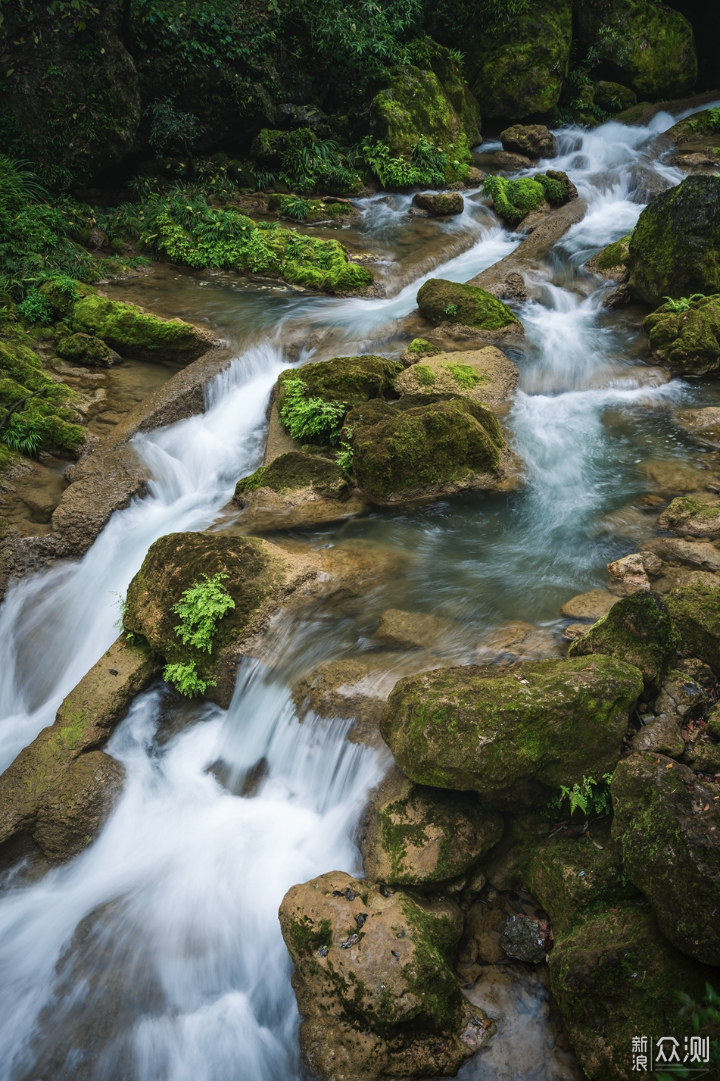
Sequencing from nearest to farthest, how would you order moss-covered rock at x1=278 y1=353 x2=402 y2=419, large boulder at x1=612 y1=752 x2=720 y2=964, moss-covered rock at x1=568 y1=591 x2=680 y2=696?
large boulder at x1=612 y1=752 x2=720 y2=964, moss-covered rock at x1=568 y1=591 x2=680 y2=696, moss-covered rock at x1=278 y1=353 x2=402 y2=419

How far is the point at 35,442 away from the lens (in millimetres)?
7906

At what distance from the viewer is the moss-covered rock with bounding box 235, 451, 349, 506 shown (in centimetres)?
709

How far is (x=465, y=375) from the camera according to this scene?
880 cm

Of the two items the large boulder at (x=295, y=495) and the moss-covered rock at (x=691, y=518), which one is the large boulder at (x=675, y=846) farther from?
the large boulder at (x=295, y=495)

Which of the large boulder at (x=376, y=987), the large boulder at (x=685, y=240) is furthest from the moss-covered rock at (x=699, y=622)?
the large boulder at (x=685, y=240)

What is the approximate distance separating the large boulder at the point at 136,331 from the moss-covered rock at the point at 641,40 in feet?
60.2

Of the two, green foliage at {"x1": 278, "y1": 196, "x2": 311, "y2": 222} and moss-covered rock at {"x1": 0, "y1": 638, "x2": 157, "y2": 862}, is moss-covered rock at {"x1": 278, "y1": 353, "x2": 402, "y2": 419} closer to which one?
moss-covered rock at {"x1": 0, "y1": 638, "x2": 157, "y2": 862}

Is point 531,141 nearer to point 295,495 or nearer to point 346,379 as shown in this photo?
point 346,379

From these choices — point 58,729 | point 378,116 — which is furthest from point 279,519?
point 378,116

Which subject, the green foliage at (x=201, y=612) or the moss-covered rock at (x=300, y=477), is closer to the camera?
the green foliage at (x=201, y=612)

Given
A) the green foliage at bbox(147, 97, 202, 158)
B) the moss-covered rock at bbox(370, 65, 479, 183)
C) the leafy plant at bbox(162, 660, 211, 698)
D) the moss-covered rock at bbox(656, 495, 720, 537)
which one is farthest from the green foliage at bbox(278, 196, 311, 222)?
the leafy plant at bbox(162, 660, 211, 698)

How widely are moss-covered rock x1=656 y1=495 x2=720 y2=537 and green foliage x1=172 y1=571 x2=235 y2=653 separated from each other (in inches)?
176

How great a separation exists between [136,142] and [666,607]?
15677mm

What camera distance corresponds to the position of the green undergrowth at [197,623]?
5.55 m
